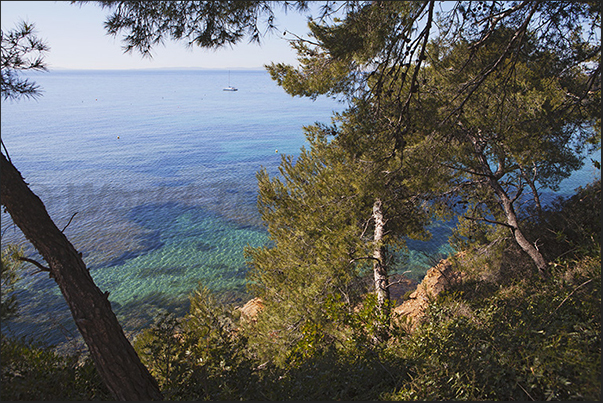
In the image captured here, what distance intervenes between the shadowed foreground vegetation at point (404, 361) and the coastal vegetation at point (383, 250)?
18 mm

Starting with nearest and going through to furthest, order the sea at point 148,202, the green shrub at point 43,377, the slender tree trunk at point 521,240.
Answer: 1. the green shrub at point 43,377
2. the slender tree trunk at point 521,240
3. the sea at point 148,202

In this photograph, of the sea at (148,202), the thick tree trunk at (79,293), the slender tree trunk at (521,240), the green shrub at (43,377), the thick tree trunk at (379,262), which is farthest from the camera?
the sea at (148,202)

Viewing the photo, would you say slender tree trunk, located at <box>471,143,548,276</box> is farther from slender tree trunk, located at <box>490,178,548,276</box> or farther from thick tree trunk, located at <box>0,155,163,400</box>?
thick tree trunk, located at <box>0,155,163,400</box>

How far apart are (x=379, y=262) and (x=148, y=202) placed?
18698mm

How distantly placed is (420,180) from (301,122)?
133ft

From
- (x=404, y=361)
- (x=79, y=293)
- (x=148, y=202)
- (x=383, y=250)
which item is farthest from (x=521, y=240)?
(x=148, y=202)

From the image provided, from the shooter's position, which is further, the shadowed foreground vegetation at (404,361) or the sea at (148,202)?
the sea at (148,202)

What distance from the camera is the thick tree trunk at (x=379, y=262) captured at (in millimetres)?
6660

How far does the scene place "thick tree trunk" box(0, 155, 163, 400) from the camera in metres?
2.79

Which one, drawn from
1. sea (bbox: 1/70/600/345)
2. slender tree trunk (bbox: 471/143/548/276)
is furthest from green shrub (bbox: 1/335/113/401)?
slender tree trunk (bbox: 471/143/548/276)

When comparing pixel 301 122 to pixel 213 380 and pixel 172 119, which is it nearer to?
pixel 172 119

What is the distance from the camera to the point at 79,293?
2.87 m

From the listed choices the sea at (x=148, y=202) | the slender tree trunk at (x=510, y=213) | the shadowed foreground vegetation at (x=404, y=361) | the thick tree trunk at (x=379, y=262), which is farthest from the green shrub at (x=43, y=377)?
the slender tree trunk at (x=510, y=213)

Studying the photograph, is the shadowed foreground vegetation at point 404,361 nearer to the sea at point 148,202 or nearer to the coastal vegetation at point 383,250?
the coastal vegetation at point 383,250
